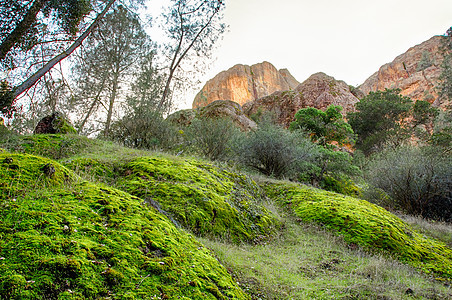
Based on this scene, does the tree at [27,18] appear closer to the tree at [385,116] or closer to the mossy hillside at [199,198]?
the mossy hillside at [199,198]

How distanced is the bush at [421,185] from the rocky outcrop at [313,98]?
69.7 feet

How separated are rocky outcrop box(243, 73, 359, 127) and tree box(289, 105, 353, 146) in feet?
40.8

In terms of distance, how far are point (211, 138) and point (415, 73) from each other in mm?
56462

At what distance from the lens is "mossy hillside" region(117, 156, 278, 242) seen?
13.2 ft

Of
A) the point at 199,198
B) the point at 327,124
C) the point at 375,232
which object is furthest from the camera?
the point at 327,124

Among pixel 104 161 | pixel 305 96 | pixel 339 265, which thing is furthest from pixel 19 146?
pixel 305 96

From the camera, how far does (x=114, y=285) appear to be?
60.2 inches

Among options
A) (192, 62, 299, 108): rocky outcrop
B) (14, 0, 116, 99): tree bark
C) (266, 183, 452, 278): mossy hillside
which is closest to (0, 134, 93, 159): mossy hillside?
(14, 0, 116, 99): tree bark

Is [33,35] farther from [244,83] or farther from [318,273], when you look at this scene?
[244,83]

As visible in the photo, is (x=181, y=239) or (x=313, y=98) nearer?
(x=181, y=239)

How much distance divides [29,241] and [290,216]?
5.84 metres

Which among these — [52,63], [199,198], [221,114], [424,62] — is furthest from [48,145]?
[424,62]

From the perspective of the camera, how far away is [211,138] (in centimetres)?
1248

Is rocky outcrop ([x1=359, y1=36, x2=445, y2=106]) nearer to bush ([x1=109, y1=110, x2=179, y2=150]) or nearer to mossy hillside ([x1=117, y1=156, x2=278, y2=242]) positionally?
Result: bush ([x1=109, y1=110, x2=179, y2=150])
